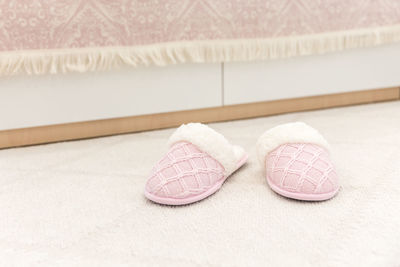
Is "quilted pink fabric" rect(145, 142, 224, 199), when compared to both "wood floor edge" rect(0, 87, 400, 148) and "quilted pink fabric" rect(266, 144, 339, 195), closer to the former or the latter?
"quilted pink fabric" rect(266, 144, 339, 195)

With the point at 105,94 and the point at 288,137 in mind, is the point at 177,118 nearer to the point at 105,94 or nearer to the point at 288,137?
the point at 105,94

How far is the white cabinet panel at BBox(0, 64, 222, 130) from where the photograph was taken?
1.00 m

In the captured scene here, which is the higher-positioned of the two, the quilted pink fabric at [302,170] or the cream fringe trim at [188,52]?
the cream fringe trim at [188,52]

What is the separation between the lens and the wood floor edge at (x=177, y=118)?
1044mm

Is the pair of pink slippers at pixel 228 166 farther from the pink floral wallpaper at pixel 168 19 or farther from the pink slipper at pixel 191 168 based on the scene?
the pink floral wallpaper at pixel 168 19

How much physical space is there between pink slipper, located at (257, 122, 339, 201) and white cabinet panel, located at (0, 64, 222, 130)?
0.45 metres

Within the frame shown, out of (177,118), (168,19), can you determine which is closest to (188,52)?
(168,19)

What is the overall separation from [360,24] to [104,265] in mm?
1137

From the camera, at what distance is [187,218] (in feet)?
2.00

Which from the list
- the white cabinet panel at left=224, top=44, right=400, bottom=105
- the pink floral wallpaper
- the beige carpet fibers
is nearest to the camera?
the beige carpet fibers

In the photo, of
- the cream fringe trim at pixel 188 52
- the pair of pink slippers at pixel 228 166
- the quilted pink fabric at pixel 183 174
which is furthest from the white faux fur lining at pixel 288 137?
the cream fringe trim at pixel 188 52

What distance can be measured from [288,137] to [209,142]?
0.15 meters

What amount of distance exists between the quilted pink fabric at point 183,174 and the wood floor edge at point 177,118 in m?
0.45

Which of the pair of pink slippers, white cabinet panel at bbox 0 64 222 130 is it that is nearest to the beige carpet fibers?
the pair of pink slippers
